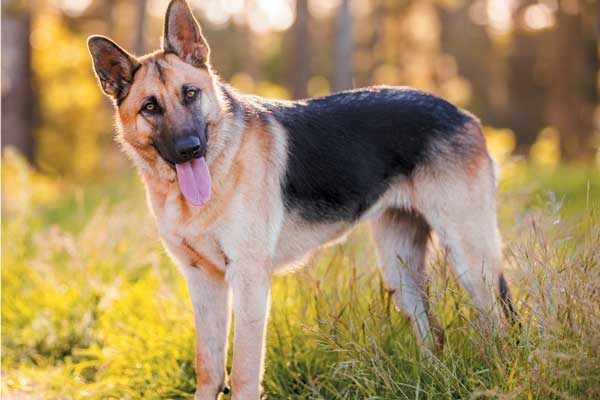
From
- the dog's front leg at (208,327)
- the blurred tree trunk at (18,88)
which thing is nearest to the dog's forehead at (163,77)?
the dog's front leg at (208,327)

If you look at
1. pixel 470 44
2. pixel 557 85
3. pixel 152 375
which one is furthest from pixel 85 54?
pixel 470 44

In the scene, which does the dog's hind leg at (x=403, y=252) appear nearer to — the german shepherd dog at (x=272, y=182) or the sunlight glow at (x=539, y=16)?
the german shepherd dog at (x=272, y=182)

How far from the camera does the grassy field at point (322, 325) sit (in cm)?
318

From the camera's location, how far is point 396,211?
15.1 ft

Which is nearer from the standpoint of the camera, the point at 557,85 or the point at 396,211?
the point at 396,211

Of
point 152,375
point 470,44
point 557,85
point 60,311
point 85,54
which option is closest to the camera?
point 152,375

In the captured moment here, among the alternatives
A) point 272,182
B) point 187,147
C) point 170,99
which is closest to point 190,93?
point 170,99

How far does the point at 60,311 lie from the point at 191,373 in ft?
5.53

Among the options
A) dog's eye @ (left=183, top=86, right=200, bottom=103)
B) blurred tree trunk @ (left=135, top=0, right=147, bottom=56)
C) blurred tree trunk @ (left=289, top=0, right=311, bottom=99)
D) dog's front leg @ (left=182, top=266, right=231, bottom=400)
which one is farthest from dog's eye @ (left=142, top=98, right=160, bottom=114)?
blurred tree trunk @ (left=289, top=0, right=311, bottom=99)

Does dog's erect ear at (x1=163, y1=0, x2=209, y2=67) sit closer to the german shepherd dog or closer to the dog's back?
the german shepherd dog

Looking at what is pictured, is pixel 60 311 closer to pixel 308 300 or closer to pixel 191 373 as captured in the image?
pixel 191 373

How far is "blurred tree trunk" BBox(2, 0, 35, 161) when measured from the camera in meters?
17.9

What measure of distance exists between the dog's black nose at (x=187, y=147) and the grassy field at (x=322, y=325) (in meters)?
1.06

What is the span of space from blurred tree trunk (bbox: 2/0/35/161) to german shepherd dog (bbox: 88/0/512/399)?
15.3 metres
